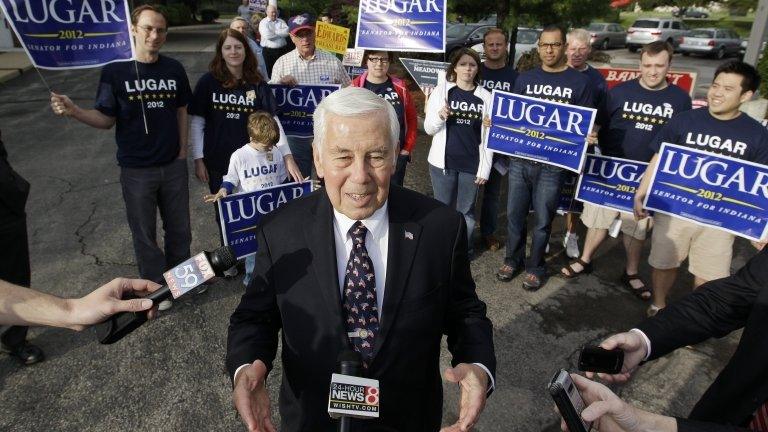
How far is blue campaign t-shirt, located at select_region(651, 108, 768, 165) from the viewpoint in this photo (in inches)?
150

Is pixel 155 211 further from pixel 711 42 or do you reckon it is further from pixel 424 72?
pixel 711 42

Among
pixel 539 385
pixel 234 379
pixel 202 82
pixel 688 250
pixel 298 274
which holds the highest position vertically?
pixel 202 82

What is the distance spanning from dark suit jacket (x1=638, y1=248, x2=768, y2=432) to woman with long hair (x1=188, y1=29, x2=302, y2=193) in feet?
10.8

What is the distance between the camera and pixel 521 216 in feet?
16.4

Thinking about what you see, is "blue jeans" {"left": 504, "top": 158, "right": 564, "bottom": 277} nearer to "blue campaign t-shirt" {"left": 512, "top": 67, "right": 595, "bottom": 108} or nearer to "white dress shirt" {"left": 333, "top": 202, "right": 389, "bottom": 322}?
"blue campaign t-shirt" {"left": 512, "top": 67, "right": 595, "bottom": 108}

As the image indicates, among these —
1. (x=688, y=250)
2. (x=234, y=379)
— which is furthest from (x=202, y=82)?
(x=688, y=250)

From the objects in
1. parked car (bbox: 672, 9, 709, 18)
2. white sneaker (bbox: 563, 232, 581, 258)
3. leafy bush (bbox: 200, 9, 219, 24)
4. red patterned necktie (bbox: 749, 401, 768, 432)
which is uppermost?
parked car (bbox: 672, 9, 709, 18)

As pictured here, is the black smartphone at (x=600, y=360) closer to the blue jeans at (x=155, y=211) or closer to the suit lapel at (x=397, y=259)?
the suit lapel at (x=397, y=259)

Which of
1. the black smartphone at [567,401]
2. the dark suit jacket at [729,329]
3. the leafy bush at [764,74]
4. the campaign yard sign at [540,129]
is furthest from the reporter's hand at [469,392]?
the leafy bush at [764,74]

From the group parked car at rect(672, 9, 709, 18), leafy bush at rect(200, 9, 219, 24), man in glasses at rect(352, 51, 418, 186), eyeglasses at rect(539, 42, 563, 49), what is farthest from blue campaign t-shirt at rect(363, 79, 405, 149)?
parked car at rect(672, 9, 709, 18)

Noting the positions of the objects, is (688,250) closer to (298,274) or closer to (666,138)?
(666,138)

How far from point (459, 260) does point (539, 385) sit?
6.98 feet

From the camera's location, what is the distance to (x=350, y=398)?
139 cm

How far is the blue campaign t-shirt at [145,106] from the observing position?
3865 millimetres
